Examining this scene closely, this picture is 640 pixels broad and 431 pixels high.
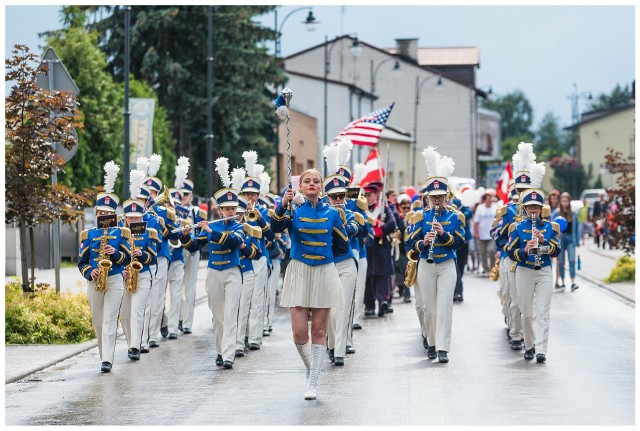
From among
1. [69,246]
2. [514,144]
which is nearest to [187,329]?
[69,246]

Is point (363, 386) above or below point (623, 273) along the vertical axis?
above

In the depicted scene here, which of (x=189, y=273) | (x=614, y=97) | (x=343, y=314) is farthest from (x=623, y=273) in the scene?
(x=614, y=97)

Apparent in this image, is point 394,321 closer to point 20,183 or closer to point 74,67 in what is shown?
point 20,183

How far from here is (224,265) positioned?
46.6 ft

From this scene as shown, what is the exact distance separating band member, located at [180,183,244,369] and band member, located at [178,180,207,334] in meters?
3.21

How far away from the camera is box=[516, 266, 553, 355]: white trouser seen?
46.4 feet

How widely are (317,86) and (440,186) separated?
5917cm

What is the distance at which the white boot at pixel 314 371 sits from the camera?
437 inches

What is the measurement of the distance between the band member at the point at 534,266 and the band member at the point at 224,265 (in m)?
3.00

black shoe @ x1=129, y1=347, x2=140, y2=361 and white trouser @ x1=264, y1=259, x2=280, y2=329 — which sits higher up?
white trouser @ x1=264, y1=259, x2=280, y2=329

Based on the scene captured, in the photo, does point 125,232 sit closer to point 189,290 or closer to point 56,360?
point 56,360

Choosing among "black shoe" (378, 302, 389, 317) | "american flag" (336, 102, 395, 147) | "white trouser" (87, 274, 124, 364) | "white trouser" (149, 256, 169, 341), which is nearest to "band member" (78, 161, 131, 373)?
"white trouser" (87, 274, 124, 364)

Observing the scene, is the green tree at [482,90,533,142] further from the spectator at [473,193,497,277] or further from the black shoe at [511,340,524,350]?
the black shoe at [511,340,524,350]

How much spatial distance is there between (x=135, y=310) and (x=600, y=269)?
20840 mm
